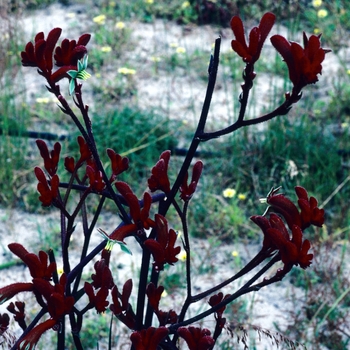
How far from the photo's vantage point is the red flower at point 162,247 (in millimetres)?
1162

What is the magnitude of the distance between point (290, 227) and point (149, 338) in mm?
303

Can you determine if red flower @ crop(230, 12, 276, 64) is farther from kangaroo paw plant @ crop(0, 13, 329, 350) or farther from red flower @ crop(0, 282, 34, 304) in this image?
red flower @ crop(0, 282, 34, 304)

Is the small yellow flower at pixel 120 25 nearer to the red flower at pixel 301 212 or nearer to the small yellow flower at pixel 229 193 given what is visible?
the small yellow flower at pixel 229 193

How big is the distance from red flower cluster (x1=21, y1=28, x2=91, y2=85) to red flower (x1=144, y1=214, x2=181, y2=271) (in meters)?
0.29

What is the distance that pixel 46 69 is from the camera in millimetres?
1178

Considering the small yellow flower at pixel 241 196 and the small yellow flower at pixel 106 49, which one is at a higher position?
the small yellow flower at pixel 106 49

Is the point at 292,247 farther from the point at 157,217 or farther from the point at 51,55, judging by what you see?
the point at 51,55

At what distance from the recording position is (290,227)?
3.99 ft

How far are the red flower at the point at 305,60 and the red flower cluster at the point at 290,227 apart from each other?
21cm

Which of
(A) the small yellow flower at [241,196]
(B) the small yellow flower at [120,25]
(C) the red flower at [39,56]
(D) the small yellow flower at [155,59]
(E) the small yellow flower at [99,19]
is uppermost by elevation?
(E) the small yellow flower at [99,19]

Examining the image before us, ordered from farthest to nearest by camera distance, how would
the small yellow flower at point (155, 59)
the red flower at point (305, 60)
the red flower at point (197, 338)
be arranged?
the small yellow flower at point (155, 59)
the red flower at point (197, 338)
the red flower at point (305, 60)

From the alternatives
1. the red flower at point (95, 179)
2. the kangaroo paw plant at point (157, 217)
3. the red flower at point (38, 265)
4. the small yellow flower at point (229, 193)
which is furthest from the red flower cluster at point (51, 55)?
the small yellow flower at point (229, 193)

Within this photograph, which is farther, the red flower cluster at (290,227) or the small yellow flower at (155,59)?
the small yellow flower at (155,59)

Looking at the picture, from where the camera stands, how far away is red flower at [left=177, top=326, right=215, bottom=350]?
1.19m
